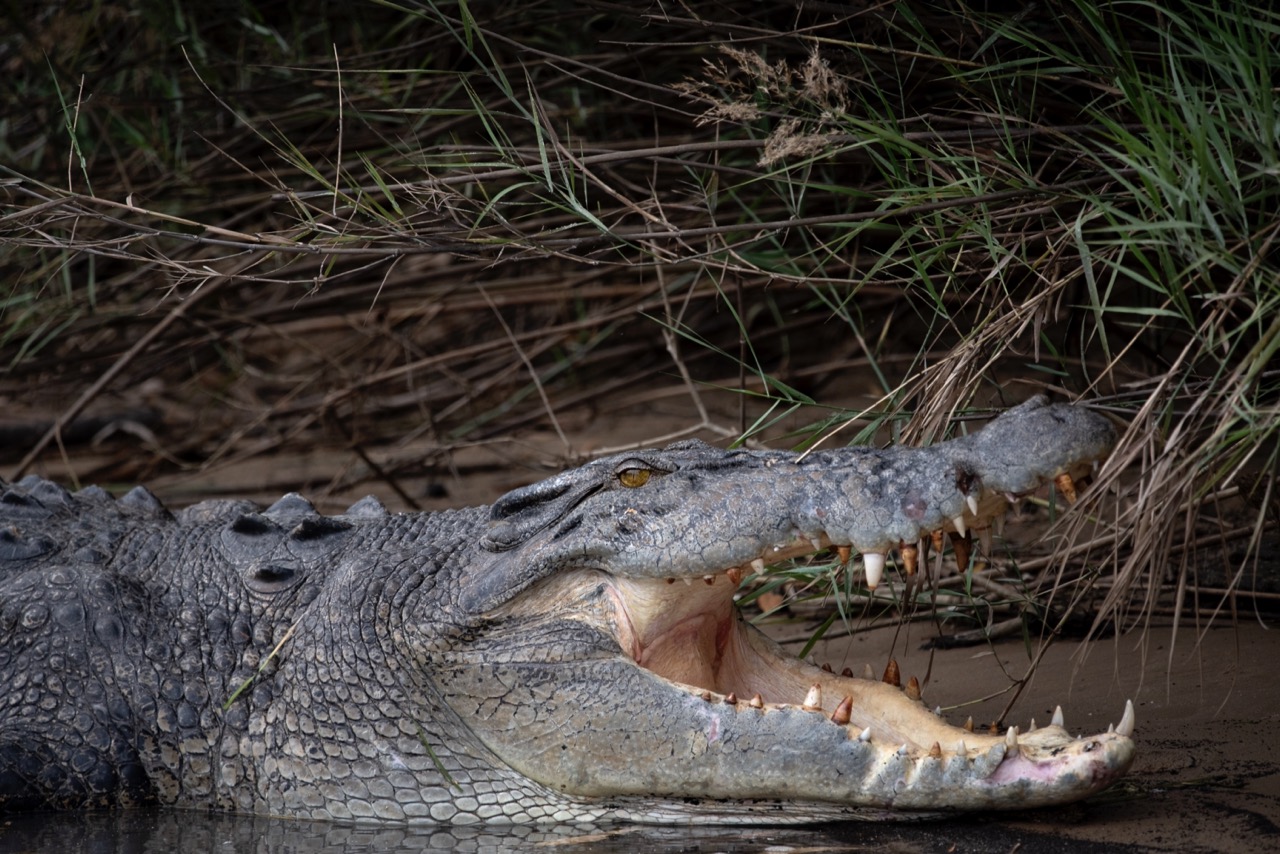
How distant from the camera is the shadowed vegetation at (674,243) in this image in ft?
8.71

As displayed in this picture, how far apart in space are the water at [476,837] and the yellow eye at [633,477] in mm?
705

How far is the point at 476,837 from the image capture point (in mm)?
2762

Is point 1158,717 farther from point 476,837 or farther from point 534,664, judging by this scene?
point 476,837

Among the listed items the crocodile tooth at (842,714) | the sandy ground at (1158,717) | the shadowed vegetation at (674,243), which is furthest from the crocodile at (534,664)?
the shadowed vegetation at (674,243)

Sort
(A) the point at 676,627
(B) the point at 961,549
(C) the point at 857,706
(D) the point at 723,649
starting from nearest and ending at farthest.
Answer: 1. (B) the point at 961,549
2. (C) the point at 857,706
3. (A) the point at 676,627
4. (D) the point at 723,649

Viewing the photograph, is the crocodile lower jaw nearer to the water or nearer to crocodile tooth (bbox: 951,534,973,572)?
the water

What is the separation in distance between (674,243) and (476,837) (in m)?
1.89

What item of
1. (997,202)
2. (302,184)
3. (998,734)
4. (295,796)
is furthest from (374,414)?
(998,734)

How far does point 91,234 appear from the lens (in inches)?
209

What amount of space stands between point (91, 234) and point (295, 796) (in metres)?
3.16

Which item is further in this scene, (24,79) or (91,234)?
(24,79)

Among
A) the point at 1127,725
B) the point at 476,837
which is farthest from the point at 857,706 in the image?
the point at 476,837

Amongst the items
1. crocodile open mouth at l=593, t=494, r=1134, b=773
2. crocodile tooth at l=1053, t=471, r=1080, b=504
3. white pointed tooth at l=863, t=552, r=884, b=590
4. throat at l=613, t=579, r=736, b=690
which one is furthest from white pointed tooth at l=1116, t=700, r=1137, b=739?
throat at l=613, t=579, r=736, b=690

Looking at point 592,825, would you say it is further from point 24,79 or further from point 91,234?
point 24,79
